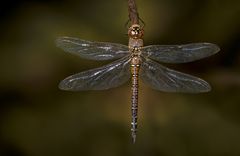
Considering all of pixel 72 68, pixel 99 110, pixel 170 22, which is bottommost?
pixel 99 110

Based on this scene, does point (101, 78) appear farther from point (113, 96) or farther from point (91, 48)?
point (113, 96)

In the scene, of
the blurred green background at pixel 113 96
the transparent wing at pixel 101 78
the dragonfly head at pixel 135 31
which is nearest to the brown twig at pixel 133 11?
the dragonfly head at pixel 135 31

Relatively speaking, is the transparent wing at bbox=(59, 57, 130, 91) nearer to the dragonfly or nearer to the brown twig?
the dragonfly

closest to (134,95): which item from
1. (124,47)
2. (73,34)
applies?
(124,47)

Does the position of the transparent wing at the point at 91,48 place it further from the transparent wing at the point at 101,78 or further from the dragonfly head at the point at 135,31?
the dragonfly head at the point at 135,31

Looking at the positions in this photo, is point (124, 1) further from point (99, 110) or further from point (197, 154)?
point (197, 154)

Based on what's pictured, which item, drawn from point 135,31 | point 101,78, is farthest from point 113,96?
point 135,31

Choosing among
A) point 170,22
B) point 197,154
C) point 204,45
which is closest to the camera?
point 204,45
